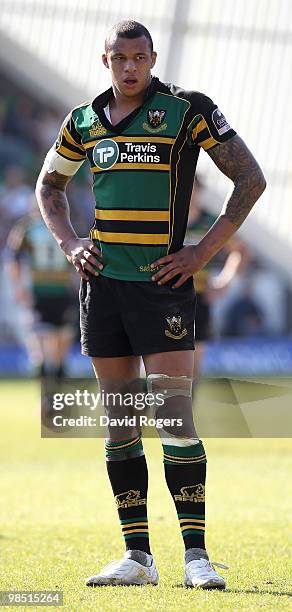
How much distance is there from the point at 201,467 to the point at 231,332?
16.8 m

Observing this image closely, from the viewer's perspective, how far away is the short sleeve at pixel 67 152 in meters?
5.75

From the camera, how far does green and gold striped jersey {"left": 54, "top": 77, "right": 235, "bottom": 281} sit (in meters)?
5.48

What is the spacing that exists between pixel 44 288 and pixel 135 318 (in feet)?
33.5

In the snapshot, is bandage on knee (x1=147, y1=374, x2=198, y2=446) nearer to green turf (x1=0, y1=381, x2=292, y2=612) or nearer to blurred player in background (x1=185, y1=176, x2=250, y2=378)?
green turf (x1=0, y1=381, x2=292, y2=612)

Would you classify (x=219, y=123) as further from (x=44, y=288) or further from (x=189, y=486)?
(x=44, y=288)

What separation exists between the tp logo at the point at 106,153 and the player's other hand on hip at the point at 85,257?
0.36m

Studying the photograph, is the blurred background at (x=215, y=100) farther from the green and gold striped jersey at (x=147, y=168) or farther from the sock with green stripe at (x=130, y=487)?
the green and gold striped jersey at (x=147, y=168)

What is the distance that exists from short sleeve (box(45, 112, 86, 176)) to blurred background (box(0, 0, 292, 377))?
33.3ft

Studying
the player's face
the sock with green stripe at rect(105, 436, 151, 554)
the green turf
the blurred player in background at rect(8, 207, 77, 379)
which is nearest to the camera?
the green turf

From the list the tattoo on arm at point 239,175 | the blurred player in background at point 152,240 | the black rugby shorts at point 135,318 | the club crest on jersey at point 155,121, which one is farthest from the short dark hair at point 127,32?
the black rugby shorts at point 135,318

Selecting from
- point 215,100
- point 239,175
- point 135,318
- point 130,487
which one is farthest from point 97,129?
point 215,100

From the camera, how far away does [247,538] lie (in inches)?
275

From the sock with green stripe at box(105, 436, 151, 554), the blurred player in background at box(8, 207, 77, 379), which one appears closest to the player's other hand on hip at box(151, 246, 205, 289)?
the sock with green stripe at box(105, 436, 151, 554)

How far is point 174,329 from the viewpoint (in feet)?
18.0
